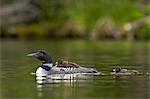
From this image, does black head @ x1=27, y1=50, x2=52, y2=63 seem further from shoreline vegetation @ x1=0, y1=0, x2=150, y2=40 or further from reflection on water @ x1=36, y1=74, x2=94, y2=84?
shoreline vegetation @ x1=0, y1=0, x2=150, y2=40

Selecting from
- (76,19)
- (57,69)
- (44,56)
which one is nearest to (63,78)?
(57,69)

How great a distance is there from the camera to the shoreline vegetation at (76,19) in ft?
240

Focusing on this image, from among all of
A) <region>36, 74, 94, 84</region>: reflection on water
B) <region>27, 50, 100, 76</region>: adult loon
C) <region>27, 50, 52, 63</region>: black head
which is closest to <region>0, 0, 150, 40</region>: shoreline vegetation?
<region>27, 50, 52, 63</region>: black head

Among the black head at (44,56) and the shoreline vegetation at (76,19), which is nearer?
the black head at (44,56)

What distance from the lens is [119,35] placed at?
72.5 m

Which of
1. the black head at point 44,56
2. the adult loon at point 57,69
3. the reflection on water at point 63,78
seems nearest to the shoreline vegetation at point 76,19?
the black head at point 44,56

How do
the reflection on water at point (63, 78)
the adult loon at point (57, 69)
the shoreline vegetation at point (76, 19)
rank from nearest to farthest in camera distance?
the reflection on water at point (63, 78)
the adult loon at point (57, 69)
the shoreline vegetation at point (76, 19)

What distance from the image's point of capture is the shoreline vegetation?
7306 cm

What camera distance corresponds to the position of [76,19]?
246 feet

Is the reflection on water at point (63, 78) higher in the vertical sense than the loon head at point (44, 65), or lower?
lower

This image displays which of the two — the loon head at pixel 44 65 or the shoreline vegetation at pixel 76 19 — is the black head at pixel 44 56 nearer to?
the loon head at pixel 44 65

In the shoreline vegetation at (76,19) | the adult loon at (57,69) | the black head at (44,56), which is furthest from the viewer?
the shoreline vegetation at (76,19)

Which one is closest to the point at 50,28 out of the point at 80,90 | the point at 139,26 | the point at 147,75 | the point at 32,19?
the point at 32,19

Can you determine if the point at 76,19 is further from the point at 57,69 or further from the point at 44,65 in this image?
the point at 57,69
